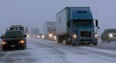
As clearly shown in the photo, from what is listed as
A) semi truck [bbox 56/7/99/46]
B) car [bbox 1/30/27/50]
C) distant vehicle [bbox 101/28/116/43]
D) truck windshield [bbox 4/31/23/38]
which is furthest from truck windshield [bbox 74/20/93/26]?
distant vehicle [bbox 101/28/116/43]

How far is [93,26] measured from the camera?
40938 mm

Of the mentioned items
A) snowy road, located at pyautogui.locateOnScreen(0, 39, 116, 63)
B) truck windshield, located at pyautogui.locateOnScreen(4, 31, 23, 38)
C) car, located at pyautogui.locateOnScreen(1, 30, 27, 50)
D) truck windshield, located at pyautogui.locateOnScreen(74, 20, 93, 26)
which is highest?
truck windshield, located at pyautogui.locateOnScreen(74, 20, 93, 26)

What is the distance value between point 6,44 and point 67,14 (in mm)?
10827

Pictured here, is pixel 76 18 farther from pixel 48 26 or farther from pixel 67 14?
pixel 48 26

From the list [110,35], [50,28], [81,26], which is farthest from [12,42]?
[50,28]

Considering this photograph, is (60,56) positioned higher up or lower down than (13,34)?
lower down

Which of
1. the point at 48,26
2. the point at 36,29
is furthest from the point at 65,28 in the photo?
the point at 36,29

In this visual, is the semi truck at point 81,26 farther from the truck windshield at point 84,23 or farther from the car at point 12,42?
the car at point 12,42

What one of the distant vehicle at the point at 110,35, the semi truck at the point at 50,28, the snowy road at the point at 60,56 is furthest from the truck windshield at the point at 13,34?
the semi truck at the point at 50,28

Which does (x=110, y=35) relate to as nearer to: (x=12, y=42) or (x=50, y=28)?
(x=12, y=42)

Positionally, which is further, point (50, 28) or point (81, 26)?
point (50, 28)

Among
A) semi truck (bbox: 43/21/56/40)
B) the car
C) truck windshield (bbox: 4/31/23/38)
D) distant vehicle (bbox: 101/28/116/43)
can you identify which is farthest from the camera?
semi truck (bbox: 43/21/56/40)

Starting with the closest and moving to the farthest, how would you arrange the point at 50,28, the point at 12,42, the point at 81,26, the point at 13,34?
the point at 12,42
the point at 13,34
the point at 81,26
the point at 50,28

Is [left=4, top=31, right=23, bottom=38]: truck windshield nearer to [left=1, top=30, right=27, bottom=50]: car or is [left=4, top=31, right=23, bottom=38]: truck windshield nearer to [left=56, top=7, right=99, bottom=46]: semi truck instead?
[left=1, top=30, right=27, bottom=50]: car
